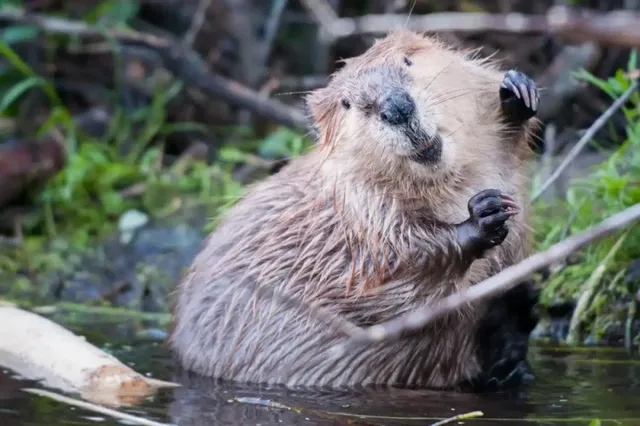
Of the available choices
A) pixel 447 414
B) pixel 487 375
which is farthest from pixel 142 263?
pixel 447 414

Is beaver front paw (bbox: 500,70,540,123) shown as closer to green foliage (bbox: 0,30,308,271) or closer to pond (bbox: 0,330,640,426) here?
pond (bbox: 0,330,640,426)

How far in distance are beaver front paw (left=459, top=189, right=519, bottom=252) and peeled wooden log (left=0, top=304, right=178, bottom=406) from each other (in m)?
0.81

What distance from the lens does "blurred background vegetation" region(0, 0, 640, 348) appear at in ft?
13.9

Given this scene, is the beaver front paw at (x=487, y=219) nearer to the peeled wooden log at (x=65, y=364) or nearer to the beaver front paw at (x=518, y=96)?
the beaver front paw at (x=518, y=96)

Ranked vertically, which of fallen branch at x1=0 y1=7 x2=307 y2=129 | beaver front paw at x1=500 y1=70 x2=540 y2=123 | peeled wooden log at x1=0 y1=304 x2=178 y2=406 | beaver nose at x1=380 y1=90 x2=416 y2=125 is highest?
fallen branch at x1=0 y1=7 x2=307 y2=129

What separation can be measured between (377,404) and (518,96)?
86cm

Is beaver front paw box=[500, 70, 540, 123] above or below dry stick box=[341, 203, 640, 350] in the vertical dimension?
above

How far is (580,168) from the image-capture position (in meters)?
4.32

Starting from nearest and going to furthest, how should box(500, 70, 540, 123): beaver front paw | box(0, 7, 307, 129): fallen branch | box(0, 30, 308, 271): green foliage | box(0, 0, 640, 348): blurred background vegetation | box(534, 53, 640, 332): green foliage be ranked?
box(500, 70, 540, 123): beaver front paw → box(534, 53, 640, 332): green foliage → box(0, 0, 640, 348): blurred background vegetation → box(0, 30, 308, 271): green foliage → box(0, 7, 307, 129): fallen branch

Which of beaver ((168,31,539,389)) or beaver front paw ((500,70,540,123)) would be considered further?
beaver front paw ((500,70,540,123))

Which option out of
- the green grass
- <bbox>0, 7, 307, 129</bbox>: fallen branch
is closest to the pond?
the green grass

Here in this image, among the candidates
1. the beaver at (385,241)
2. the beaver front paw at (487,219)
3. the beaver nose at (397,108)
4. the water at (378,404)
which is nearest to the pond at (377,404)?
the water at (378,404)

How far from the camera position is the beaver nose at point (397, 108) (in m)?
2.46

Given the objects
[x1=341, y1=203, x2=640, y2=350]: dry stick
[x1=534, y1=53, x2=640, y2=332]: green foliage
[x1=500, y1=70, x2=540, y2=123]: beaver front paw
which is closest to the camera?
[x1=341, y1=203, x2=640, y2=350]: dry stick
